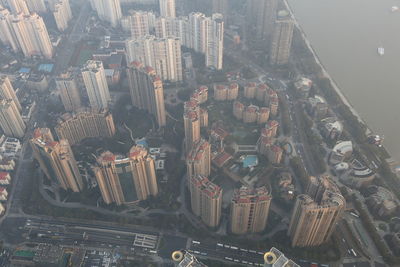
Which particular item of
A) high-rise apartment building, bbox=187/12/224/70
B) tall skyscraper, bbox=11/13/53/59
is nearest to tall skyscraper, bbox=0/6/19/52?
tall skyscraper, bbox=11/13/53/59

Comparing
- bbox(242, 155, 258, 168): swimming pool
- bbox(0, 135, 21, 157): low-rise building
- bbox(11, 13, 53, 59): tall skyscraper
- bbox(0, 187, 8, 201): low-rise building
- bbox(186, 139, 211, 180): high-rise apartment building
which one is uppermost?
bbox(11, 13, 53, 59): tall skyscraper

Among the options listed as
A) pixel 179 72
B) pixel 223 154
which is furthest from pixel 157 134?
pixel 179 72

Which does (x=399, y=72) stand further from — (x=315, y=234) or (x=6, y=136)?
(x=6, y=136)

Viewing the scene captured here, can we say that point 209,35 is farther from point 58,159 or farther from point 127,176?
point 58,159

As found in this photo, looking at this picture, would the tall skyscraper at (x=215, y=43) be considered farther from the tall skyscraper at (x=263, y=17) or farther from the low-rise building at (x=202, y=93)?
the tall skyscraper at (x=263, y=17)

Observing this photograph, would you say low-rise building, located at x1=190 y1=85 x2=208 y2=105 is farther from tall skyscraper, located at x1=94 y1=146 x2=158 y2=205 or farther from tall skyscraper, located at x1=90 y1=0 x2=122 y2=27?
tall skyscraper, located at x1=90 y1=0 x2=122 y2=27

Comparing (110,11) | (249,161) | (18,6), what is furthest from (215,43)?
(18,6)

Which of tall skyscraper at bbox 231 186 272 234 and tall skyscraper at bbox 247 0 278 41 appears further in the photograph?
tall skyscraper at bbox 247 0 278 41

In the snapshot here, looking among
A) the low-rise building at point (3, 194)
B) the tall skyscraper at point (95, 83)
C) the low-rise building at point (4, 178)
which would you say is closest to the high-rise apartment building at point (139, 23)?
the tall skyscraper at point (95, 83)
